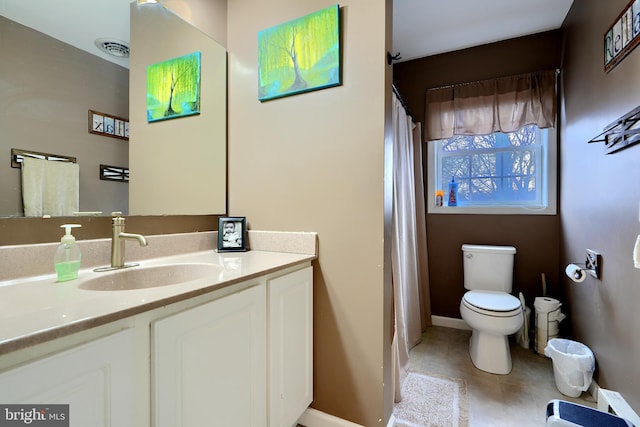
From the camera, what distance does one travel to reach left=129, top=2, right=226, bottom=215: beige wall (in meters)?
1.29

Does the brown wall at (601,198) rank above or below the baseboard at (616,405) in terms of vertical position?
above

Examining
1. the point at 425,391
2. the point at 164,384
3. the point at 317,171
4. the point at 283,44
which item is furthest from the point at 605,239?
the point at 164,384

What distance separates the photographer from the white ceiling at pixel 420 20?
1.02 metres

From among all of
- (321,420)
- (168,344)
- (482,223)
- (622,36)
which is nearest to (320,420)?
(321,420)

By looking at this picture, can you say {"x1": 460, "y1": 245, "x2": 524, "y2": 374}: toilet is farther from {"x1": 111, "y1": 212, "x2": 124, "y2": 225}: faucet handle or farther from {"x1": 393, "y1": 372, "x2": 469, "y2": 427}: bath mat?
{"x1": 111, "y1": 212, "x2": 124, "y2": 225}: faucet handle

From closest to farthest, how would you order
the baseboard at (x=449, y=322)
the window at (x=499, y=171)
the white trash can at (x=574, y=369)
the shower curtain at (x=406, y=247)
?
1. the white trash can at (x=574, y=369)
2. the shower curtain at (x=406, y=247)
3. the window at (x=499, y=171)
4. the baseboard at (x=449, y=322)

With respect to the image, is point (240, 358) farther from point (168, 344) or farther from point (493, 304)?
point (493, 304)

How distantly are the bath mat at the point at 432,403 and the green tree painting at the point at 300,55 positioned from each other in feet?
5.86

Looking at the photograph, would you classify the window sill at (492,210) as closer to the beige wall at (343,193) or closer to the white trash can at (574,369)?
the white trash can at (574,369)

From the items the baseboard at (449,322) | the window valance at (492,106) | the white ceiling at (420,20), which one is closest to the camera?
the white ceiling at (420,20)

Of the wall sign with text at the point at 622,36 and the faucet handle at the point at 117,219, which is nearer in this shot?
the faucet handle at the point at 117,219

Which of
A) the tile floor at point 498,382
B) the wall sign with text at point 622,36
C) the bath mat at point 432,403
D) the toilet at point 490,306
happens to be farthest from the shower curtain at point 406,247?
the wall sign with text at point 622,36

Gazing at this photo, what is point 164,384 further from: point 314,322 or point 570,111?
point 570,111

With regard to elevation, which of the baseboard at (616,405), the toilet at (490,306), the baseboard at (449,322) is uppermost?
the toilet at (490,306)
